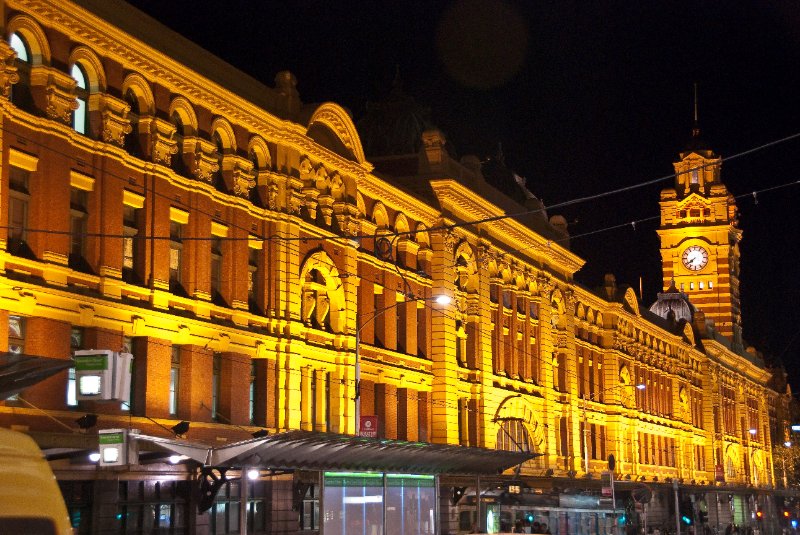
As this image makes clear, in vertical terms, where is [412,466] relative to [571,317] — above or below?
below

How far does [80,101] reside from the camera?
32.6 meters

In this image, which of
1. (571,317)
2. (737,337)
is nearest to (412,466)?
(571,317)

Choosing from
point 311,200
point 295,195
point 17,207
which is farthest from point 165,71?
point 311,200

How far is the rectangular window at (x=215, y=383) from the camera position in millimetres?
38219

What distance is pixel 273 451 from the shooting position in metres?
30.9

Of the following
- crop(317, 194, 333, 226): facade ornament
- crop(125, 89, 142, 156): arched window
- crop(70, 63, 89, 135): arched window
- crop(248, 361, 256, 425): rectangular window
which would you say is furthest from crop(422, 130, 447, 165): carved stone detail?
crop(70, 63, 89, 135): arched window

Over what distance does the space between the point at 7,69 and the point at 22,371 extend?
1211 centimetres

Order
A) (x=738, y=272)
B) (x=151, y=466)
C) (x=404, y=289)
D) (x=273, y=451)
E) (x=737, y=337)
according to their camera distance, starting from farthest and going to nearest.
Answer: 1. (x=738, y=272)
2. (x=737, y=337)
3. (x=404, y=289)
4. (x=151, y=466)
5. (x=273, y=451)

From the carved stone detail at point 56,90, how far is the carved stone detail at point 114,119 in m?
1.23

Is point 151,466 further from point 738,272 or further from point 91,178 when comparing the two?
point 738,272

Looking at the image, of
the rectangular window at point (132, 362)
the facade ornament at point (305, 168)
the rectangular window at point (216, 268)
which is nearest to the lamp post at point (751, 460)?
the facade ornament at point (305, 168)

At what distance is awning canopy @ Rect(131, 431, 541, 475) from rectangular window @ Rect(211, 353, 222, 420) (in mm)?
4698

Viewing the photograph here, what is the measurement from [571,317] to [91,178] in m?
42.9

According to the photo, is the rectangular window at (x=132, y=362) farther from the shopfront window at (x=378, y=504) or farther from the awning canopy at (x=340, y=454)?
the shopfront window at (x=378, y=504)
